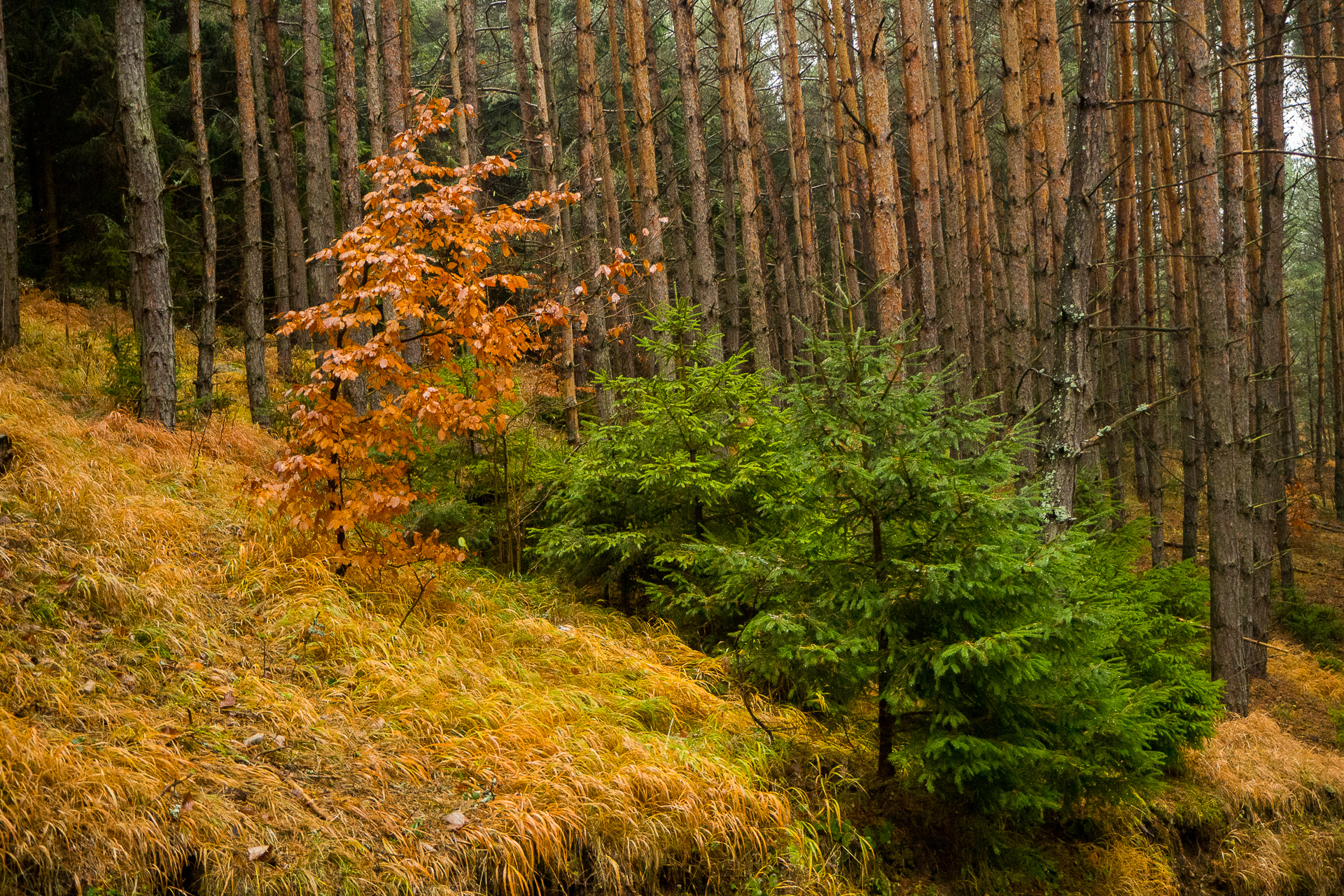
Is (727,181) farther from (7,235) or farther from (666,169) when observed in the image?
(7,235)

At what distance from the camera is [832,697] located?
16.7ft

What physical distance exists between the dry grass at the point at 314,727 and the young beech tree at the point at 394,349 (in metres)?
0.48

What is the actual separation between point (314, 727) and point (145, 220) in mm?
6730

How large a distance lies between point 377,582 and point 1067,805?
4840 mm

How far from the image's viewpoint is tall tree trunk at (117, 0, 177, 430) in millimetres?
8508

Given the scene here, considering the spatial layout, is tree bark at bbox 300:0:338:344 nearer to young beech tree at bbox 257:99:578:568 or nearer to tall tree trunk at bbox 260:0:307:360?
tall tree trunk at bbox 260:0:307:360

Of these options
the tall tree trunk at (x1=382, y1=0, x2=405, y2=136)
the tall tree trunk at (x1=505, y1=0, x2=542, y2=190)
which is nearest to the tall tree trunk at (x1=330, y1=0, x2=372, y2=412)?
the tall tree trunk at (x1=382, y1=0, x2=405, y2=136)

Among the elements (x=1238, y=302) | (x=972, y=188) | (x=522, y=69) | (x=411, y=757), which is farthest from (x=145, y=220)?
(x=972, y=188)

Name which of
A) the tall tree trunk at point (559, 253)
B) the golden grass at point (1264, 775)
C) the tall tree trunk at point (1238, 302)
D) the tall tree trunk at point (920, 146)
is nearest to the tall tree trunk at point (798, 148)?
the tall tree trunk at point (920, 146)

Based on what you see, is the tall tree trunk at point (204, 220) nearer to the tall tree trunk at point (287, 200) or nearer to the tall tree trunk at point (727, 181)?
the tall tree trunk at point (287, 200)

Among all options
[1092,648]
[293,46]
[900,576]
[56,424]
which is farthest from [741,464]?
[293,46]

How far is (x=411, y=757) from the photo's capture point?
4.18m

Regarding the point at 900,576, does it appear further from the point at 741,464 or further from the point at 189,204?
the point at 189,204

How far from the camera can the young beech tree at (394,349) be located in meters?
5.31
